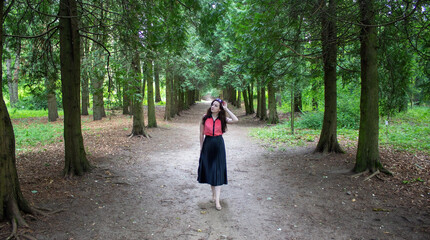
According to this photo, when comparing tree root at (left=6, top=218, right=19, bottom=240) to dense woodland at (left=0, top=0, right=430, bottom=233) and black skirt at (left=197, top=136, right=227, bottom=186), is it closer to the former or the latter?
dense woodland at (left=0, top=0, right=430, bottom=233)

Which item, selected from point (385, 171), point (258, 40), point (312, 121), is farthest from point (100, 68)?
point (312, 121)

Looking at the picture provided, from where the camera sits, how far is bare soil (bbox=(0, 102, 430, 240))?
399cm

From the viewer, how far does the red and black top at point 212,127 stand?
16.2ft

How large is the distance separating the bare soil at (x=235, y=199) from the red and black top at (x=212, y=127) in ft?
4.59

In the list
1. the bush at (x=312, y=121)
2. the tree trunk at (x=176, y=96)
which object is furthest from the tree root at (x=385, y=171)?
the tree trunk at (x=176, y=96)

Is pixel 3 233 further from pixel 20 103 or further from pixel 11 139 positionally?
pixel 20 103

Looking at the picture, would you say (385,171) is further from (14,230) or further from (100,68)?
(100,68)

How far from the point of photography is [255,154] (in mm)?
9742

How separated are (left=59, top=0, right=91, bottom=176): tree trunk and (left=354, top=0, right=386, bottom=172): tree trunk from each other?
647 centimetres

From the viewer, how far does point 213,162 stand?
16.2 feet

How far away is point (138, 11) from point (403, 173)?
24.1ft

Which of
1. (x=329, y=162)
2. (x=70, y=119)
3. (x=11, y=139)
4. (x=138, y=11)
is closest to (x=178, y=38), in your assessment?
(x=138, y=11)

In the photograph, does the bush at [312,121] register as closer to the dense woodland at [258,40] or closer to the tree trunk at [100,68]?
the dense woodland at [258,40]

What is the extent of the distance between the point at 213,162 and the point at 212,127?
2.14 feet
